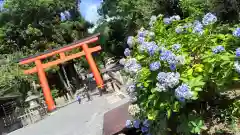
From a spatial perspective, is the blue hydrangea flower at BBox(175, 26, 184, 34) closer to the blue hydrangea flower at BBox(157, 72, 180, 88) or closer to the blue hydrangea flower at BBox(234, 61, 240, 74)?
the blue hydrangea flower at BBox(157, 72, 180, 88)

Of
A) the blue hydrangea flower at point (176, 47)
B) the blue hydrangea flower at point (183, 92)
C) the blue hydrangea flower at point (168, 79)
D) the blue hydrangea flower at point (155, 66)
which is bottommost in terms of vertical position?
the blue hydrangea flower at point (183, 92)

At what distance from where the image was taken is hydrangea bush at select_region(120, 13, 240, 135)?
2.75 metres

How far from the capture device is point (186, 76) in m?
2.87

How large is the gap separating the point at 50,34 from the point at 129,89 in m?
24.6

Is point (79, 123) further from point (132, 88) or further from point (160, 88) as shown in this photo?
point (160, 88)

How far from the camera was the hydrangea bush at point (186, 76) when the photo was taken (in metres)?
2.75

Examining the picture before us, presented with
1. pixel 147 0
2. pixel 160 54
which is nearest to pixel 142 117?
pixel 160 54

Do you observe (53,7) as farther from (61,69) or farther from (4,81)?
(4,81)

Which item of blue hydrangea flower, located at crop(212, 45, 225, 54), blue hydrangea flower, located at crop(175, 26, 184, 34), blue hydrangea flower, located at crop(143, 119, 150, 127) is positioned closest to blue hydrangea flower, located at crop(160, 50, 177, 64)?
blue hydrangea flower, located at crop(212, 45, 225, 54)

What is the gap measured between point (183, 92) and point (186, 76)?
0.24 m

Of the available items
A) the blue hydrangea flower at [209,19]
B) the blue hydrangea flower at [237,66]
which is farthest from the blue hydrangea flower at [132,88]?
the blue hydrangea flower at [237,66]

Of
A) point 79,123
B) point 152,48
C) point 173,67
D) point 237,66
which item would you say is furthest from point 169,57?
point 79,123

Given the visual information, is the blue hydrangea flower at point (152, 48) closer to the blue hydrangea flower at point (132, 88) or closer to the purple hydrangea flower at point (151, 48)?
the purple hydrangea flower at point (151, 48)

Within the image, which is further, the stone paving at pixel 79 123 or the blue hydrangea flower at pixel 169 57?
the stone paving at pixel 79 123
